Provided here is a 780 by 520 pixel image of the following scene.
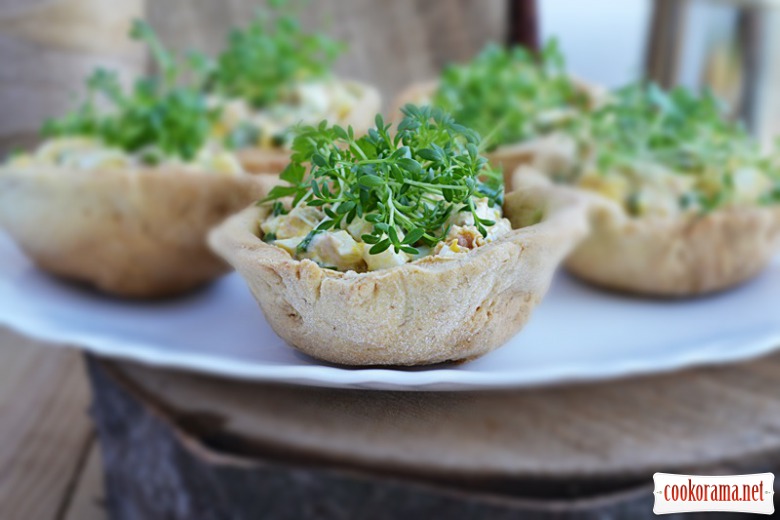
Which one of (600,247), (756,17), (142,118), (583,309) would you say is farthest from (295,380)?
(756,17)

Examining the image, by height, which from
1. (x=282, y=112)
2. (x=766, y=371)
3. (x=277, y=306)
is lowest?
(x=766, y=371)

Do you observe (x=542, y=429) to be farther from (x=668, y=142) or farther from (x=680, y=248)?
(x=668, y=142)

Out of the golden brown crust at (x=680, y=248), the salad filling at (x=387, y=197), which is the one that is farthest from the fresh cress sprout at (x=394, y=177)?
the golden brown crust at (x=680, y=248)

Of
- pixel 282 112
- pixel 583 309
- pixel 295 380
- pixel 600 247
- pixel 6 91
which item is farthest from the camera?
pixel 6 91

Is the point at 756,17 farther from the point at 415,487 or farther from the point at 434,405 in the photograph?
the point at 434,405

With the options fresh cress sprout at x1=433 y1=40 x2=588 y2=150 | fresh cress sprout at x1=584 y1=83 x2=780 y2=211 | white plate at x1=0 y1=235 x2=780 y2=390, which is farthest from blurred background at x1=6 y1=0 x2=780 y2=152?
white plate at x1=0 y1=235 x2=780 y2=390

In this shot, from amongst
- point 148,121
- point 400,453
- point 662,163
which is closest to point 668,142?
point 662,163

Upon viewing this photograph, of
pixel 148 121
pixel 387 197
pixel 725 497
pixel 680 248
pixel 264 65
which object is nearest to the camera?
pixel 387 197

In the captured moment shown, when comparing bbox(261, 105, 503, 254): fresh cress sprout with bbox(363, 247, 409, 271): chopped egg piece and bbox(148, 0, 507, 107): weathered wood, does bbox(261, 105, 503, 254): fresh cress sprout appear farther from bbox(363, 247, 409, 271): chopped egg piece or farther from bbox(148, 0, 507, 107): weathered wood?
bbox(148, 0, 507, 107): weathered wood
